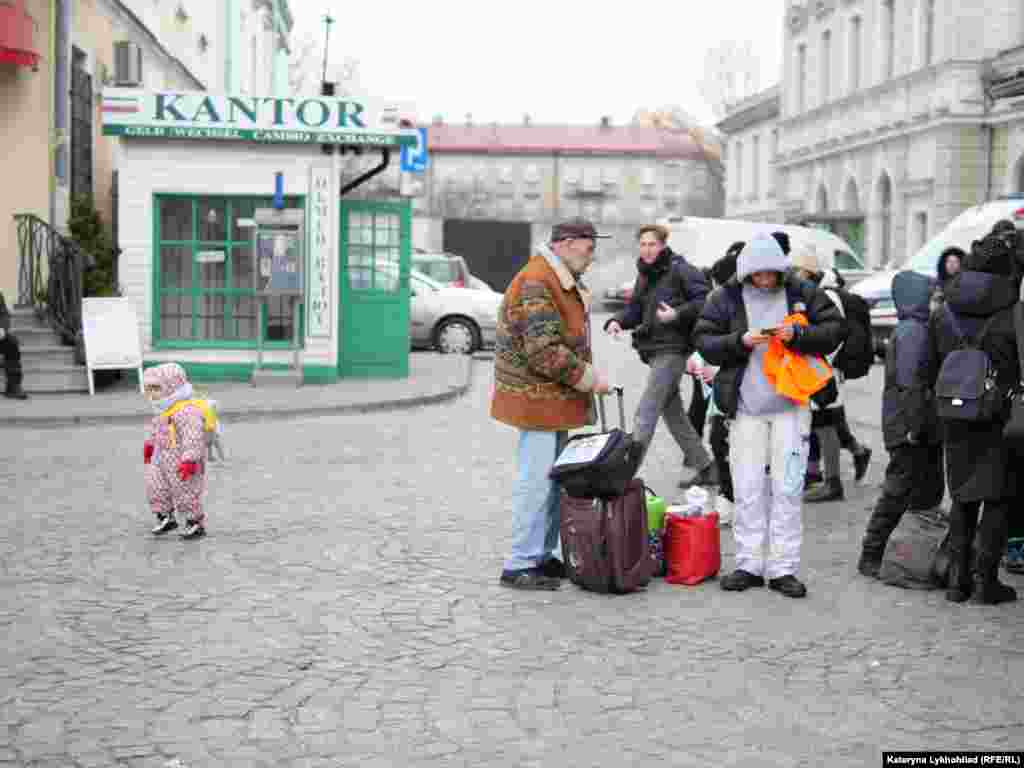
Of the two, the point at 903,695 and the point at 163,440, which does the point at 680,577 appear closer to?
the point at 903,695

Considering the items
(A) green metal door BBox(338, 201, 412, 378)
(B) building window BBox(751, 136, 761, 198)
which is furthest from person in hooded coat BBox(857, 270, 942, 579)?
(B) building window BBox(751, 136, 761, 198)

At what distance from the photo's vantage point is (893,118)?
42.0 meters


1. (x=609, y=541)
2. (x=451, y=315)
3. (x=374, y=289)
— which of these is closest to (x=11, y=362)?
(x=374, y=289)

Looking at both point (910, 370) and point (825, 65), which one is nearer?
point (910, 370)

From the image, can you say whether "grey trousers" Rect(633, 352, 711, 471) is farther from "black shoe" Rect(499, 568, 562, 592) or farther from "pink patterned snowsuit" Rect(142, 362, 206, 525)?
"pink patterned snowsuit" Rect(142, 362, 206, 525)

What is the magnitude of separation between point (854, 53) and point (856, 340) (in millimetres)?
38844

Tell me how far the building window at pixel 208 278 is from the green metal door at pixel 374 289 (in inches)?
40.6

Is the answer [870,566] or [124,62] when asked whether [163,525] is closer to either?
[870,566]

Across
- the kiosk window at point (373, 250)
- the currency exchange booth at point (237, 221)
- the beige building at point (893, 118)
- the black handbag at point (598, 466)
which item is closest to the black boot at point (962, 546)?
the black handbag at point (598, 466)

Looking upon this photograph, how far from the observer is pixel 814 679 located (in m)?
5.92

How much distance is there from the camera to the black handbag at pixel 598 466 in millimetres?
7320

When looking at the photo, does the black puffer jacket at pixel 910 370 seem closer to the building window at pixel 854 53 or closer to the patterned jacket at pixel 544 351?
Result: the patterned jacket at pixel 544 351

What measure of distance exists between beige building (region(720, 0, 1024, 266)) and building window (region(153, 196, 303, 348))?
18087mm

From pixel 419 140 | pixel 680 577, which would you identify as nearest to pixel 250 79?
pixel 419 140
